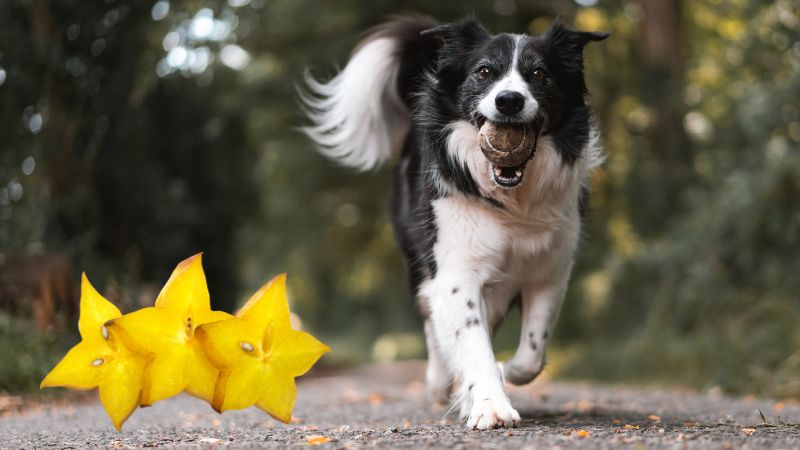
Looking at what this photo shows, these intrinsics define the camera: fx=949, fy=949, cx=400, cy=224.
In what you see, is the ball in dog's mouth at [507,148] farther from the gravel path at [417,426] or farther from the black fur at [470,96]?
the gravel path at [417,426]

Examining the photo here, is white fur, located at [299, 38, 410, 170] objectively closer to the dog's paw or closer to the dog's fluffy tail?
the dog's fluffy tail

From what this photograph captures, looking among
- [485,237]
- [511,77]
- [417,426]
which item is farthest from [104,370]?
[511,77]

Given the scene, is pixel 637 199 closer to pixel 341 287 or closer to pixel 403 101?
pixel 403 101

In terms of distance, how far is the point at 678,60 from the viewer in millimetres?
10820

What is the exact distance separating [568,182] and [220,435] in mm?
1735

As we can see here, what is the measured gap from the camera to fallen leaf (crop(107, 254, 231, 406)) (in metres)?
3.08

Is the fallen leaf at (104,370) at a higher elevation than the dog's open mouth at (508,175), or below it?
below

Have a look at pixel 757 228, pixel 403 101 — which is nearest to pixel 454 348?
pixel 403 101

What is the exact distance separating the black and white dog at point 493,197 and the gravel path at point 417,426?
0.33m

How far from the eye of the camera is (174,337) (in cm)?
312

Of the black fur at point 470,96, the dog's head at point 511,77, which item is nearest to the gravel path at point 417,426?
the black fur at point 470,96

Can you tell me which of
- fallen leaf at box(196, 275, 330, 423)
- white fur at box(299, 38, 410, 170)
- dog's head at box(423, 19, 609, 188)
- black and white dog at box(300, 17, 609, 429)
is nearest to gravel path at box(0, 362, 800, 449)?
fallen leaf at box(196, 275, 330, 423)

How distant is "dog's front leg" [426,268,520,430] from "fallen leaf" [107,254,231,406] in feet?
3.24

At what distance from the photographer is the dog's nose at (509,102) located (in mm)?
3537
